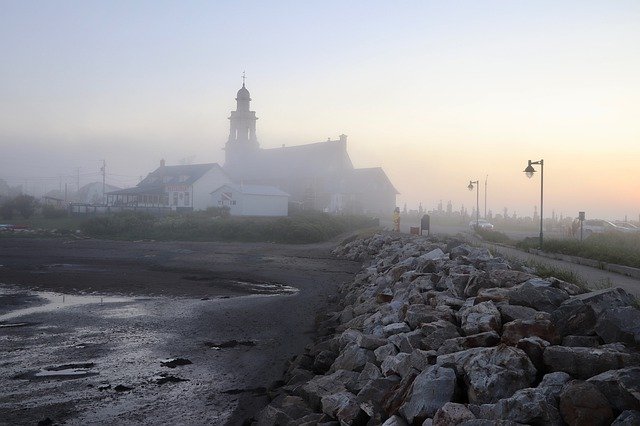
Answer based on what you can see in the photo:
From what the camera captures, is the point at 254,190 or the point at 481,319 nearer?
the point at 481,319

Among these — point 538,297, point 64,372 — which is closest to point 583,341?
point 538,297

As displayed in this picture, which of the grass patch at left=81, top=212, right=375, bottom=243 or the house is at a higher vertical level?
the house

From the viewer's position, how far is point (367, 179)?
72.6 m

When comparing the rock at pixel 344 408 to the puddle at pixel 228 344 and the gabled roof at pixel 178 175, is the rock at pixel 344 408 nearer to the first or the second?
the puddle at pixel 228 344

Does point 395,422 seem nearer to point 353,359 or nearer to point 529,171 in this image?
point 353,359

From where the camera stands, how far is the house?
55.8 m

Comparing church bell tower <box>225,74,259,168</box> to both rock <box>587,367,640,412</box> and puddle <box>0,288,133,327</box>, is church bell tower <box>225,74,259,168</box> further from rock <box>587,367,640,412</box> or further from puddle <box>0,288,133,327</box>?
rock <box>587,367,640,412</box>

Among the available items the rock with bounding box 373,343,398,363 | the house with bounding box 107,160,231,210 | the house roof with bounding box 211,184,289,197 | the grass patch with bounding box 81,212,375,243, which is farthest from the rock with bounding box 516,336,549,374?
the house with bounding box 107,160,231,210

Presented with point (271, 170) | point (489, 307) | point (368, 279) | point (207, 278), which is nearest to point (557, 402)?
point (489, 307)

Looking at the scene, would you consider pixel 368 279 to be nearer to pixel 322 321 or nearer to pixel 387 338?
pixel 322 321

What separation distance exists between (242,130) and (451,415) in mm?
79258

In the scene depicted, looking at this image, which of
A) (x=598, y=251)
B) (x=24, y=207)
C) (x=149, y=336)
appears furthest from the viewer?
(x=24, y=207)

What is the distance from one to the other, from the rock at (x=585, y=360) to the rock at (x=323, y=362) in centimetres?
409

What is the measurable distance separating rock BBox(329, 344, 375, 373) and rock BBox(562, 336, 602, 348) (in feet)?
9.36
